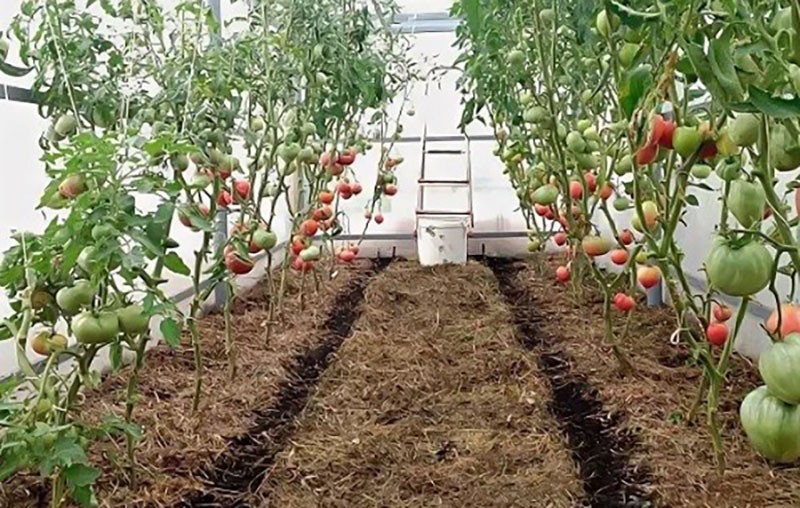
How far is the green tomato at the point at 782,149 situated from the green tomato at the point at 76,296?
100cm

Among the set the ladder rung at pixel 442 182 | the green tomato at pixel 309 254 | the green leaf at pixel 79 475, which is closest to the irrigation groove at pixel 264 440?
the green tomato at pixel 309 254

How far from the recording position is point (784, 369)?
0.76 meters

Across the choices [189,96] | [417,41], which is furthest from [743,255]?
[417,41]

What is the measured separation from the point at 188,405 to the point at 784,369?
172cm

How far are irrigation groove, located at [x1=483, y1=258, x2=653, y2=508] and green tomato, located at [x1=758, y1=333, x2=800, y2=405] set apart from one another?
91 centimetres

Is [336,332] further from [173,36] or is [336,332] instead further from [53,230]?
[53,230]

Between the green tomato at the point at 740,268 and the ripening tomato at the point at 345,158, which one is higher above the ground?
the green tomato at the point at 740,268

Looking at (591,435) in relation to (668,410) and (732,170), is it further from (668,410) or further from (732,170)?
(732,170)

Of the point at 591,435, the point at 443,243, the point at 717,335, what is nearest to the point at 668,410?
the point at 591,435

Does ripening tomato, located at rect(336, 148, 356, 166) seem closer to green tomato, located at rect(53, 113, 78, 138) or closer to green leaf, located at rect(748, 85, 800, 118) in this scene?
green tomato, located at rect(53, 113, 78, 138)

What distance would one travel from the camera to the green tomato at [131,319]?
4.29 ft

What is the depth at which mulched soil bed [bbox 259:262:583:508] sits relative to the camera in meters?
1.72

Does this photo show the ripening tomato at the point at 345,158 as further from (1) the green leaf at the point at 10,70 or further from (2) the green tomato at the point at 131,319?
(2) the green tomato at the point at 131,319

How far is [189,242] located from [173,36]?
143 centimetres
